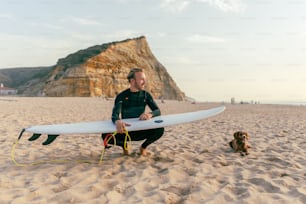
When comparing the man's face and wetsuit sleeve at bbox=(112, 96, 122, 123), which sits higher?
the man's face

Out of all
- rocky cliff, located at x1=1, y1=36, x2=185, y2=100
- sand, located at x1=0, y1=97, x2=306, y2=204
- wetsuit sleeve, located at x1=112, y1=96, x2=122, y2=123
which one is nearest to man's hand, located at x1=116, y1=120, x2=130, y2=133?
wetsuit sleeve, located at x1=112, y1=96, x2=122, y2=123

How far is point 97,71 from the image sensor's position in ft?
137

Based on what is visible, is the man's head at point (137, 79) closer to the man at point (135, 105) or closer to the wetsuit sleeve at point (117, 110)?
the man at point (135, 105)

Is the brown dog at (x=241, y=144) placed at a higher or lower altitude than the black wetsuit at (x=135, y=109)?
lower

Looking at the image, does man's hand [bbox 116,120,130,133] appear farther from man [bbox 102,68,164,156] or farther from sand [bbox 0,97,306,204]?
sand [bbox 0,97,306,204]

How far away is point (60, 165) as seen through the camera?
3652 millimetres

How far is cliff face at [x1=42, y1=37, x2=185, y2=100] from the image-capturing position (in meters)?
40.4

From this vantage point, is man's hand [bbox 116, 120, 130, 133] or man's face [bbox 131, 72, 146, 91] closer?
man's hand [bbox 116, 120, 130, 133]

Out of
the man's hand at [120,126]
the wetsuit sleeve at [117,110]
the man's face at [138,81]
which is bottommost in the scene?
the man's hand at [120,126]

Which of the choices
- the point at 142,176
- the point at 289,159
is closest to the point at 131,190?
the point at 142,176

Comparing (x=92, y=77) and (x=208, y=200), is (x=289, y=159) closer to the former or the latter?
(x=208, y=200)

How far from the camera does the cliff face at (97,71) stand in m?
40.4

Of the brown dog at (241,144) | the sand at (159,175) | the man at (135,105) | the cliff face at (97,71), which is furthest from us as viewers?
the cliff face at (97,71)

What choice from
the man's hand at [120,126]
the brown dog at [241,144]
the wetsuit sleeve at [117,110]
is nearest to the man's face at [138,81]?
the wetsuit sleeve at [117,110]
